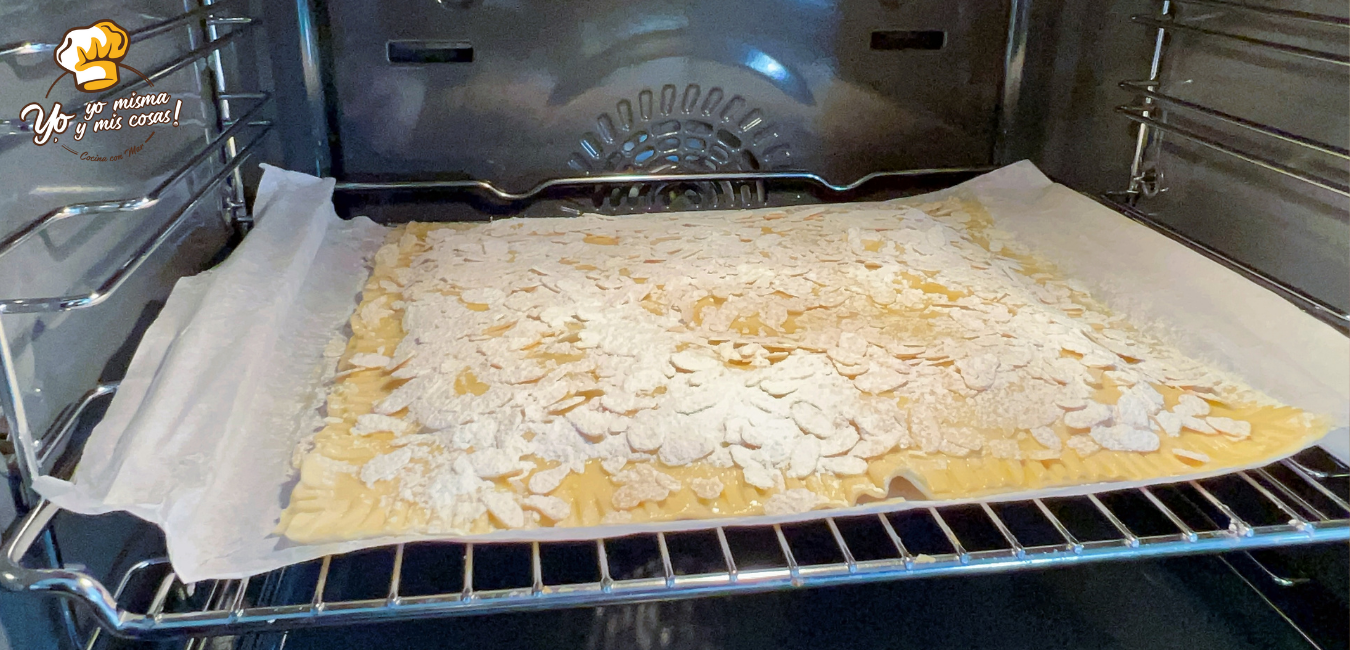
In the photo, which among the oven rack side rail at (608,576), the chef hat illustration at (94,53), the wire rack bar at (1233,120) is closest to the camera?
the oven rack side rail at (608,576)

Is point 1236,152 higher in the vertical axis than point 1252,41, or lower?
lower

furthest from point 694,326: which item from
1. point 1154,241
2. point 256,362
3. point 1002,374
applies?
point 1154,241

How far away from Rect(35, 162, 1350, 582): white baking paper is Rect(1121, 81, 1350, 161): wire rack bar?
13cm

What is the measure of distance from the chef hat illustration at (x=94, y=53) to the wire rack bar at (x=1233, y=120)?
0.94 metres

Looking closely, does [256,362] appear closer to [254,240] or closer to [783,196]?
[254,240]

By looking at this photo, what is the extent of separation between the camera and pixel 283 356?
2.52 ft

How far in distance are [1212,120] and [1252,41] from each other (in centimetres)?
15

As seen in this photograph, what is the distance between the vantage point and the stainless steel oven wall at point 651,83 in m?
1.00

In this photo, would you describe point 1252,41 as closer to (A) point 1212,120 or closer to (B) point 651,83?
(A) point 1212,120

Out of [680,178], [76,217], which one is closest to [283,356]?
[76,217]

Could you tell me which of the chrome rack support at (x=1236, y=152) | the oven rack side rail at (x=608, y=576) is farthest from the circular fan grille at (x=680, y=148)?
the oven rack side rail at (x=608, y=576)

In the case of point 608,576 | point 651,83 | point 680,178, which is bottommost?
point 608,576

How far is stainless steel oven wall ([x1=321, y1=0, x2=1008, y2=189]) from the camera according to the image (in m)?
1.00

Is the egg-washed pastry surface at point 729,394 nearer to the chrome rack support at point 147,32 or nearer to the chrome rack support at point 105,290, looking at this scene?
the chrome rack support at point 105,290
